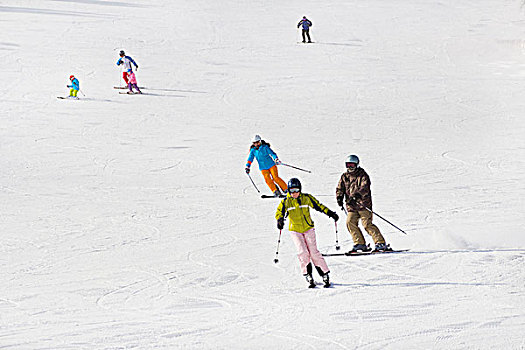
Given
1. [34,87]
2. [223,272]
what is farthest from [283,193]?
[34,87]

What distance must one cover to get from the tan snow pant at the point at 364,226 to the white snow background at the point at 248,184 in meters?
0.38

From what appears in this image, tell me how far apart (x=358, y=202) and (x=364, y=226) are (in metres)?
0.32

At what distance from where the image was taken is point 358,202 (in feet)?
28.3

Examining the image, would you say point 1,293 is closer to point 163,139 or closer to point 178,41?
point 163,139

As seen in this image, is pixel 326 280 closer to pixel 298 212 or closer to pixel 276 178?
pixel 298 212

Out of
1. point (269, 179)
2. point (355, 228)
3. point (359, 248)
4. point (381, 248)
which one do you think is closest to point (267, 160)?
point (269, 179)

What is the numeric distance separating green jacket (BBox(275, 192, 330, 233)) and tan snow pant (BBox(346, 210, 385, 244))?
1.25 meters

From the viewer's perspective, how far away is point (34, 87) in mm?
21344

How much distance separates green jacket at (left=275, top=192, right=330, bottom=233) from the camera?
7469 millimetres

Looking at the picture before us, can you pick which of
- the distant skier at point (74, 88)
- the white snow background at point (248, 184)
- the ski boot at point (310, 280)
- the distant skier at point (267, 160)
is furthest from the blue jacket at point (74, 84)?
Result: the ski boot at point (310, 280)

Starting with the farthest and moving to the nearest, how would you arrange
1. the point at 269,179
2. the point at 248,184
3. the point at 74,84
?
the point at 74,84 < the point at 248,184 < the point at 269,179

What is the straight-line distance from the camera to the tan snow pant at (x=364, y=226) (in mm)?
8648

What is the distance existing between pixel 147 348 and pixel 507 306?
3227 millimetres

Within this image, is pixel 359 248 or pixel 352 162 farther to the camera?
pixel 359 248
